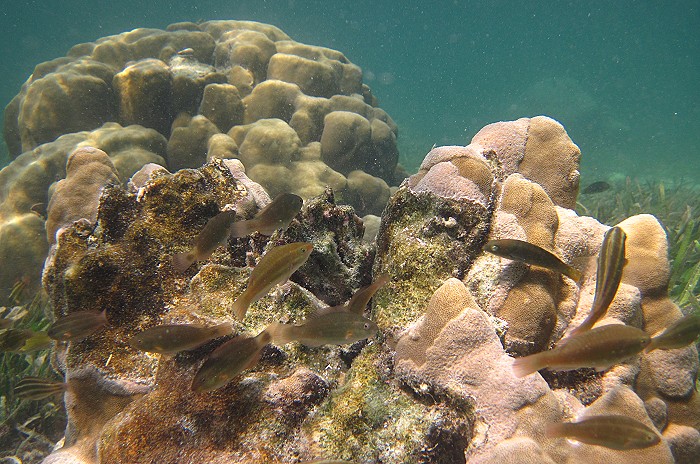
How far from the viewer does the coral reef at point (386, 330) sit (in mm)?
1751

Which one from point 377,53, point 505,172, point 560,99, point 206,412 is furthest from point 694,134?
point 377,53

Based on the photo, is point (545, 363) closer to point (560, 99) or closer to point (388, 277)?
point (388, 277)

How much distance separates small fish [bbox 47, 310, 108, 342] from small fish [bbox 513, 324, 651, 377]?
2.36m

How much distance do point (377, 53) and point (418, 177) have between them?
5129 inches

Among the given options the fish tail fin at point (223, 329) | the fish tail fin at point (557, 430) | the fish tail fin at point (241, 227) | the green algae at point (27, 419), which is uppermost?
the fish tail fin at point (241, 227)

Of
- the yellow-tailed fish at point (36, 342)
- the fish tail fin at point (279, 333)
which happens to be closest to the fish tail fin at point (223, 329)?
the fish tail fin at point (279, 333)

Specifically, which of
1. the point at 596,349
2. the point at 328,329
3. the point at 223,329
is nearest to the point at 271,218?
the point at 223,329

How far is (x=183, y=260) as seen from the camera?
2119 millimetres

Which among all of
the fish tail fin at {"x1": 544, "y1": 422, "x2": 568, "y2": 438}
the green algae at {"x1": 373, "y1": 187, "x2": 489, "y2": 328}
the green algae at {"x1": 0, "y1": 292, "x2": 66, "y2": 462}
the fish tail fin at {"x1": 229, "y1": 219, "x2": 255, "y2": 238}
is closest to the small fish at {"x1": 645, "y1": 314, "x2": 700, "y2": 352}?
the fish tail fin at {"x1": 544, "y1": 422, "x2": 568, "y2": 438}

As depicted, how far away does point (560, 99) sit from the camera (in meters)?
40.5

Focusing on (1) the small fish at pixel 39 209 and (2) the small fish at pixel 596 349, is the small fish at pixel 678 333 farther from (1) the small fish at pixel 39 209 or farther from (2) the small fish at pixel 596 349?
(1) the small fish at pixel 39 209

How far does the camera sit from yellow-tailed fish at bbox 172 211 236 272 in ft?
6.81

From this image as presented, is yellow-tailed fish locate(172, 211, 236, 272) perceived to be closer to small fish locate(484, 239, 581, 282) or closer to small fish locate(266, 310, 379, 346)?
small fish locate(266, 310, 379, 346)

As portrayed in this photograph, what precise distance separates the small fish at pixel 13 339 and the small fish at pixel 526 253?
372cm
